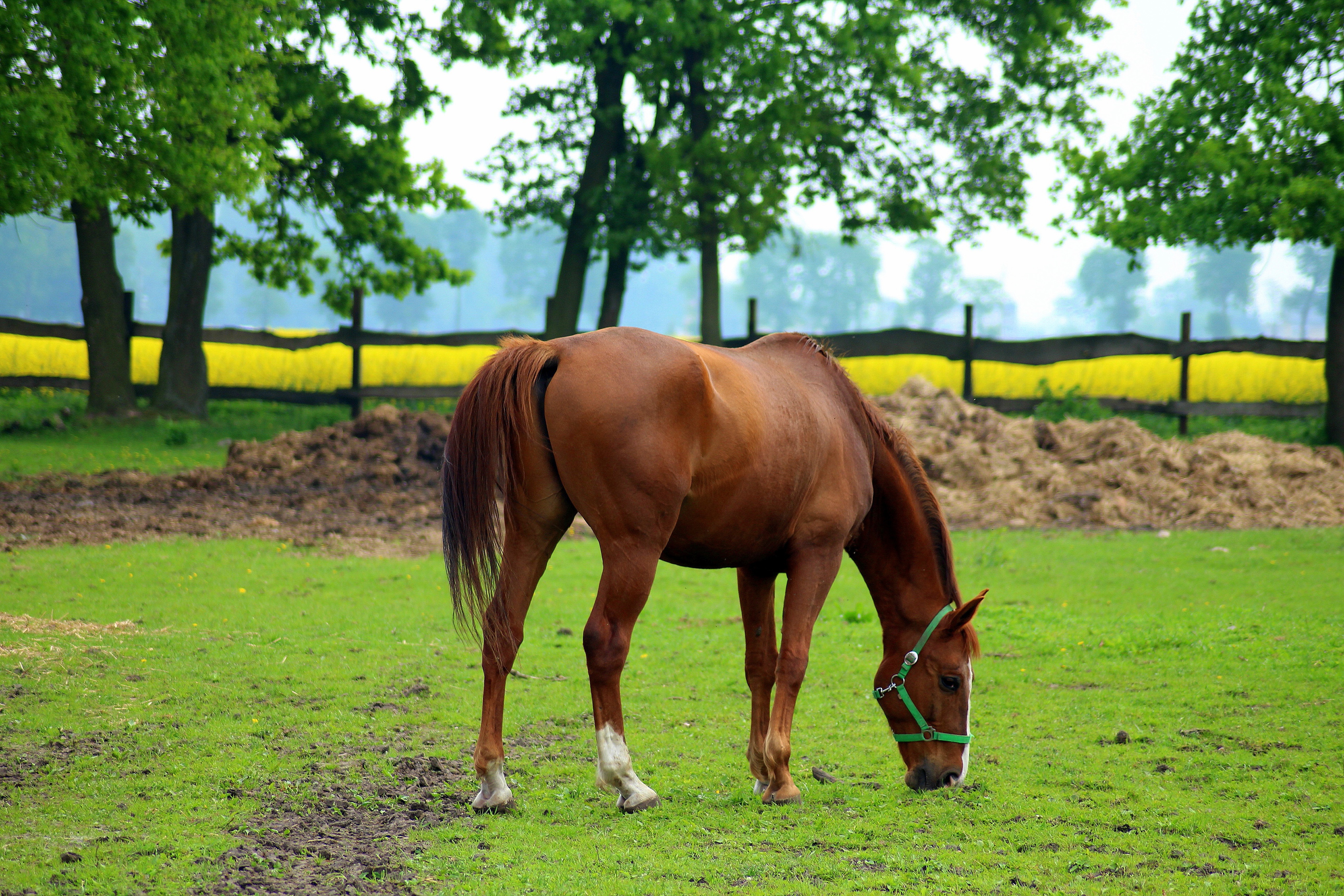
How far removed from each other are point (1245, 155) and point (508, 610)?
15966 mm

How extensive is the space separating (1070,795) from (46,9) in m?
12.9

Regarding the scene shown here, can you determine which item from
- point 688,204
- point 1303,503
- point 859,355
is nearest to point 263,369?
point 688,204

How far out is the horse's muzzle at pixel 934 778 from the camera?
4297 mm

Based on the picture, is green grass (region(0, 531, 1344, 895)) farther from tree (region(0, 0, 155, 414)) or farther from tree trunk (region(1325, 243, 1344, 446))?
tree trunk (region(1325, 243, 1344, 446))

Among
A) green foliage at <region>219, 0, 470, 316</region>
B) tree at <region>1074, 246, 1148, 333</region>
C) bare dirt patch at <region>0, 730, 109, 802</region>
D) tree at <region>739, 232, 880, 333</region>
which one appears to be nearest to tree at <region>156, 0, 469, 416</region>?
green foliage at <region>219, 0, 470, 316</region>

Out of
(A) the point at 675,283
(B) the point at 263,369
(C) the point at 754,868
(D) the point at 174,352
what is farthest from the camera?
(A) the point at 675,283

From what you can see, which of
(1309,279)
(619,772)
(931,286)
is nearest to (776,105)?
(619,772)

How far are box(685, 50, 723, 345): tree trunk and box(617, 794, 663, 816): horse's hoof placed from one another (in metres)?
15.2

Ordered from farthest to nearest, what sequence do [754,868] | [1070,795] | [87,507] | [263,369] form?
[263,369], [87,507], [1070,795], [754,868]

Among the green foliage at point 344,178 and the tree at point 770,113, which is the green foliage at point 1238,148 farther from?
the green foliage at point 344,178

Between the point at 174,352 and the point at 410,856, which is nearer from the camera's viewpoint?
the point at 410,856

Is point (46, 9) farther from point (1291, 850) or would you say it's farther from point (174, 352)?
point (1291, 850)

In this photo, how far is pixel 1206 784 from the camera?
169 inches

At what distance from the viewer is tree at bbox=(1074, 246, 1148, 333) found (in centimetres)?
10856
